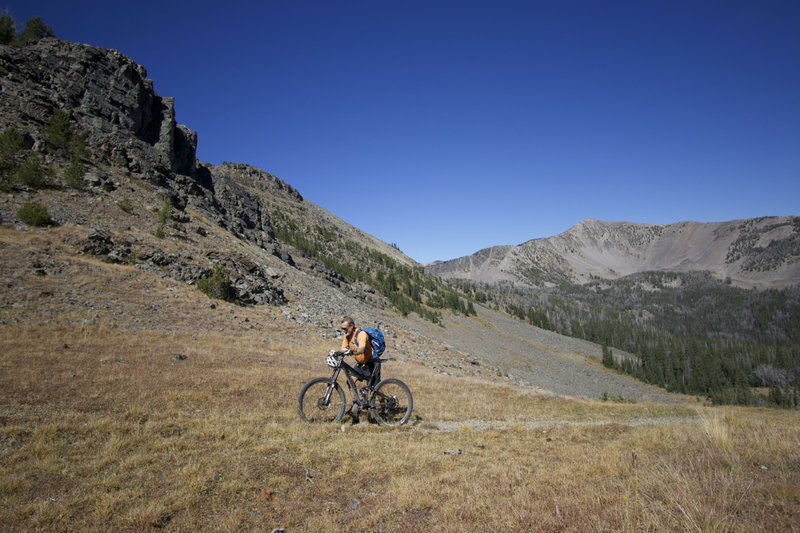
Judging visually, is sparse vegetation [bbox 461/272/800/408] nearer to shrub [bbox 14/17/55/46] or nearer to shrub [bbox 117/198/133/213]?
shrub [bbox 117/198/133/213]

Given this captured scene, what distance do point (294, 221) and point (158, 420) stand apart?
93.7m

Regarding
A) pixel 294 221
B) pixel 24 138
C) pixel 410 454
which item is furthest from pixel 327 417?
pixel 294 221

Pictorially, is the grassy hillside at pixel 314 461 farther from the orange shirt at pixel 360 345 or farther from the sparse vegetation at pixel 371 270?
the sparse vegetation at pixel 371 270

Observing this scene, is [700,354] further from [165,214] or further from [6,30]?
[6,30]

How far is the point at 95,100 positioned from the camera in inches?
1853

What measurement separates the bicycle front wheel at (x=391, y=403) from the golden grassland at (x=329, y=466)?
535 millimetres

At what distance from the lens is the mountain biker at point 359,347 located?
9328 mm

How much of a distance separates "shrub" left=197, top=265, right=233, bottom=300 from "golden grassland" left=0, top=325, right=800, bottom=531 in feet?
50.2

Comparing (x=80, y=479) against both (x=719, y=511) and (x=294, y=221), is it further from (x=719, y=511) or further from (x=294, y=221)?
(x=294, y=221)

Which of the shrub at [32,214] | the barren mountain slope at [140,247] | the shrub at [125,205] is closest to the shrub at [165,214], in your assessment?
the barren mountain slope at [140,247]

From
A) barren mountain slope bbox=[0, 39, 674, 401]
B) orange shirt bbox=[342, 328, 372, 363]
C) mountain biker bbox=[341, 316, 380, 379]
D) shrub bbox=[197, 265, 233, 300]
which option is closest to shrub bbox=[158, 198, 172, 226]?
barren mountain slope bbox=[0, 39, 674, 401]

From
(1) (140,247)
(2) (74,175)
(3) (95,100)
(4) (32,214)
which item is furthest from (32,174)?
(3) (95,100)

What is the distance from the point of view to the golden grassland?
459 centimetres

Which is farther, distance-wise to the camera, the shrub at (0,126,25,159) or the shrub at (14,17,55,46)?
the shrub at (14,17,55,46)
